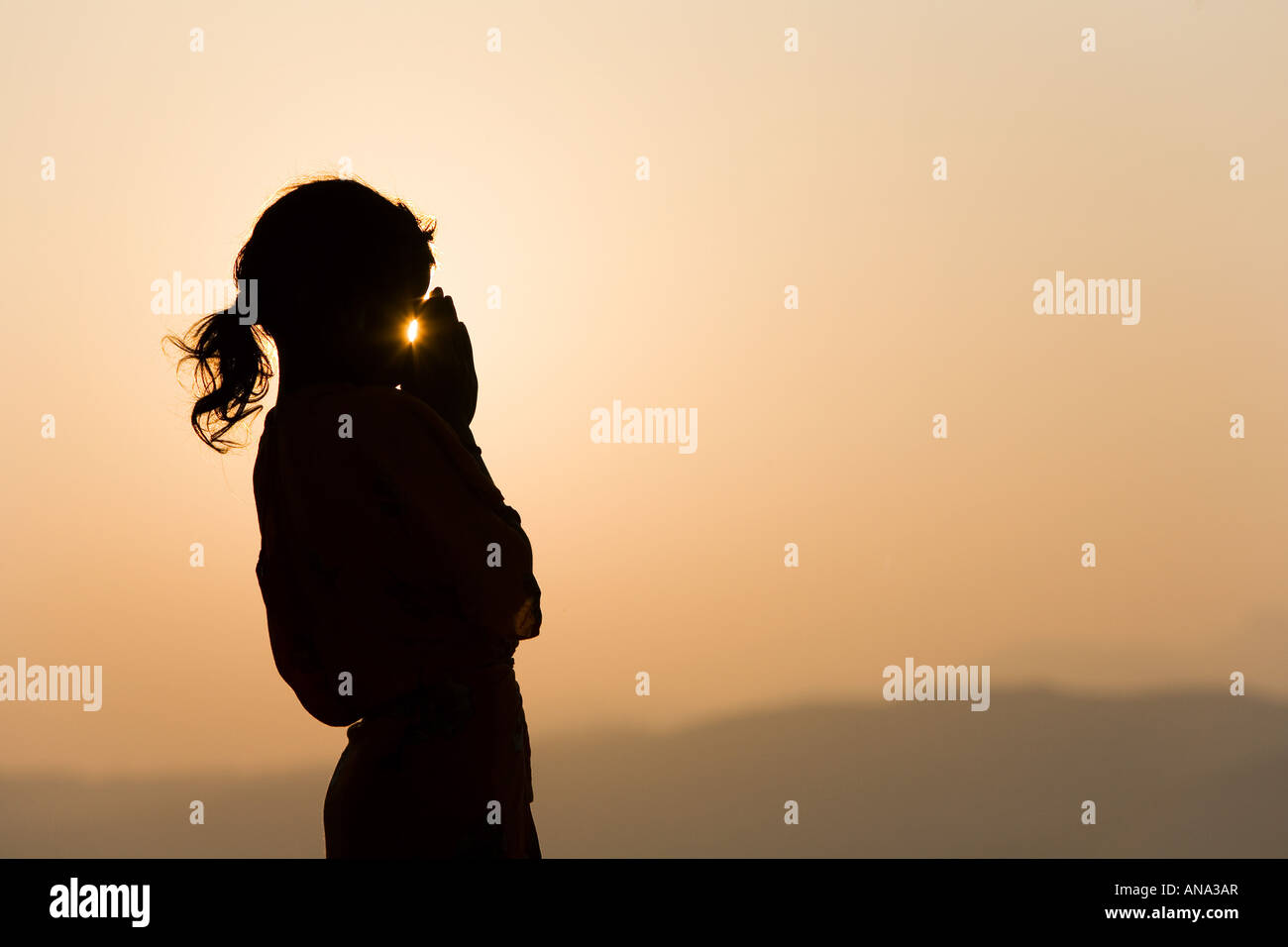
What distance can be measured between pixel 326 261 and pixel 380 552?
37 centimetres

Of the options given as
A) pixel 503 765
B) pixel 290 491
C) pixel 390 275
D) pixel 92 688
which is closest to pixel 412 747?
pixel 503 765

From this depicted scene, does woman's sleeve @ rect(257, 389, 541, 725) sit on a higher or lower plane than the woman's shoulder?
lower

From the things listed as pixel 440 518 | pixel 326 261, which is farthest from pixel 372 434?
pixel 326 261

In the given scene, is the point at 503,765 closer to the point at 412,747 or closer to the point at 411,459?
the point at 412,747

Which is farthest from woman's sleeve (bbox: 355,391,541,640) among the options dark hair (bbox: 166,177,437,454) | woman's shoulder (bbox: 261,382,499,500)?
dark hair (bbox: 166,177,437,454)

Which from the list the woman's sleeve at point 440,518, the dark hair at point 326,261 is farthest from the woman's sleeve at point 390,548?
the dark hair at point 326,261

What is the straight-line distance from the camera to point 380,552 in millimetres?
1130

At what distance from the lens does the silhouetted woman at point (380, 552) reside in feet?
3.70

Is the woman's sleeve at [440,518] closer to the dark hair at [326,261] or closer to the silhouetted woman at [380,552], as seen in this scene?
the silhouetted woman at [380,552]

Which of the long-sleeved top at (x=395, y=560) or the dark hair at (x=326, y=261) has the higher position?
the dark hair at (x=326, y=261)

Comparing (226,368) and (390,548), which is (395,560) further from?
(226,368)

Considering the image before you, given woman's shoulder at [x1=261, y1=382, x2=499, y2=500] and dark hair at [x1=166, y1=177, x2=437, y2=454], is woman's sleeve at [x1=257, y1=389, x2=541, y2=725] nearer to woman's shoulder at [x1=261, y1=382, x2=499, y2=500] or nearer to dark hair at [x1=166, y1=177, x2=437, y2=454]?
woman's shoulder at [x1=261, y1=382, x2=499, y2=500]

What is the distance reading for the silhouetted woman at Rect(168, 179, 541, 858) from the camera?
44.4 inches


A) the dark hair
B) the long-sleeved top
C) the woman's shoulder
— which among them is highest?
the dark hair
